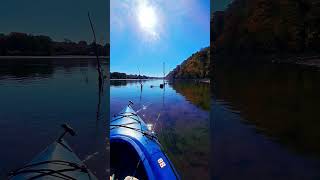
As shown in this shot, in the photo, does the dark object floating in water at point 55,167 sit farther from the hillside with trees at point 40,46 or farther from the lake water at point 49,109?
the hillside with trees at point 40,46

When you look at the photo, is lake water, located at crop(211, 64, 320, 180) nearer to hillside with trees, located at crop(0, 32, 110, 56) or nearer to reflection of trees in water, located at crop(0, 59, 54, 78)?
hillside with trees, located at crop(0, 32, 110, 56)

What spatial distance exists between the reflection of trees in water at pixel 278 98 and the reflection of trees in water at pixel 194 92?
4.63 feet

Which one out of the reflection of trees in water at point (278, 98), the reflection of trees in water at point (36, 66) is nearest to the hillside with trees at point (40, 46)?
the reflection of trees in water at point (36, 66)

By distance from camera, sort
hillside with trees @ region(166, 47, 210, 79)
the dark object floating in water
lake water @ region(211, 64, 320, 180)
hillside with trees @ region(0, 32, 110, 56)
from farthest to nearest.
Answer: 1. lake water @ region(211, 64, 320, 180)
2. hillside with trees @ region(166, 47, 210, 79)
3. hillside with trees @ region(0, 32, 110, 56)
4. the dark object floating in water

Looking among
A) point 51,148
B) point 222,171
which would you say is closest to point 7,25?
point 51,148

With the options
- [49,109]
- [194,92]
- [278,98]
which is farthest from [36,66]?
[278,98]

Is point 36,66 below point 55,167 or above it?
above

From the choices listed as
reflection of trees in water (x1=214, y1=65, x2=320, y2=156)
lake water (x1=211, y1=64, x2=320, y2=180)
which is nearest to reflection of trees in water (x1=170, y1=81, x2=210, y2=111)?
lake water (x1=211, y1=64, x2=320, y2=180)

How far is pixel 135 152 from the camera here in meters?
2.62

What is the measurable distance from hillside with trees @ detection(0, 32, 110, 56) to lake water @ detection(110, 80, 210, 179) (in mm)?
444

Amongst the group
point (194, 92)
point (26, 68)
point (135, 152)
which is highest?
Result: point (26, 68)

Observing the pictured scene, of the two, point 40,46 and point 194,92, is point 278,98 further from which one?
point 40,46

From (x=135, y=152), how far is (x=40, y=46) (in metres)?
1.18

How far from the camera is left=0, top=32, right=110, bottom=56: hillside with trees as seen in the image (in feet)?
9.34
